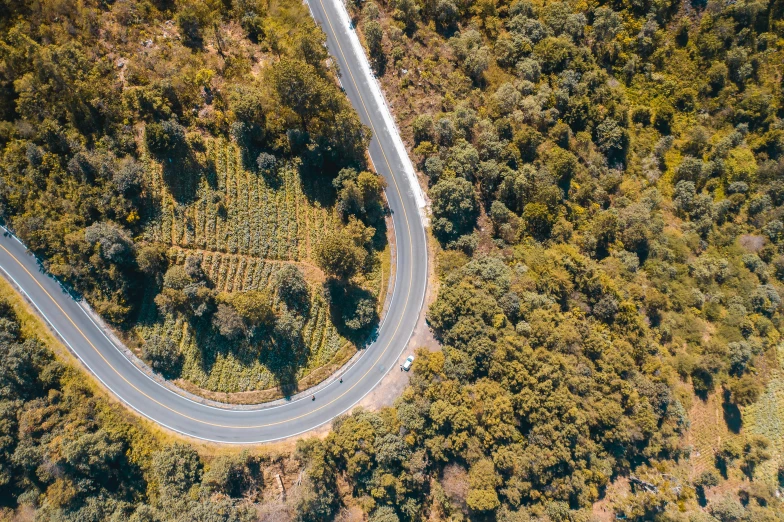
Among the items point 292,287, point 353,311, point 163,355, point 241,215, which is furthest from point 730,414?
point 163,355

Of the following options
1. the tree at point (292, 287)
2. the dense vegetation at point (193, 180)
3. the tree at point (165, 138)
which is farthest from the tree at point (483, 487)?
the tree at point (165, 138)

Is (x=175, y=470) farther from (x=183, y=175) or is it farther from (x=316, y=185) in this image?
(x=316, y=185)

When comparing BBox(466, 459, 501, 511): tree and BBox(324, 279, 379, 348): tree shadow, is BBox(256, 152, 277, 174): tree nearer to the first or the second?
BBox(324, 279, 379, 348): tree shadow

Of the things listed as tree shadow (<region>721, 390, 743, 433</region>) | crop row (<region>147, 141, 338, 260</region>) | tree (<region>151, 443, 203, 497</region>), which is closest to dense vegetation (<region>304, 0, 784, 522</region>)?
tree shadow (<region>721, 390, 743, 433</region>)

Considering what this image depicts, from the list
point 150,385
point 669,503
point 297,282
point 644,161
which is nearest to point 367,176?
point 297,282

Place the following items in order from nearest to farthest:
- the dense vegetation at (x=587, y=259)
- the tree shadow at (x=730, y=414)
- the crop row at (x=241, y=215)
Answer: the dense vegetation at (x=587, y=259) → the crop row at (x=241, y=215) → the tree shadow at (x=730, y=414)

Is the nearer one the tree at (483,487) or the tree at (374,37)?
the tree at (483,487)

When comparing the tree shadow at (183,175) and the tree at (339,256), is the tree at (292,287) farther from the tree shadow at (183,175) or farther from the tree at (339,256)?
the tree shadow at (183,175)
